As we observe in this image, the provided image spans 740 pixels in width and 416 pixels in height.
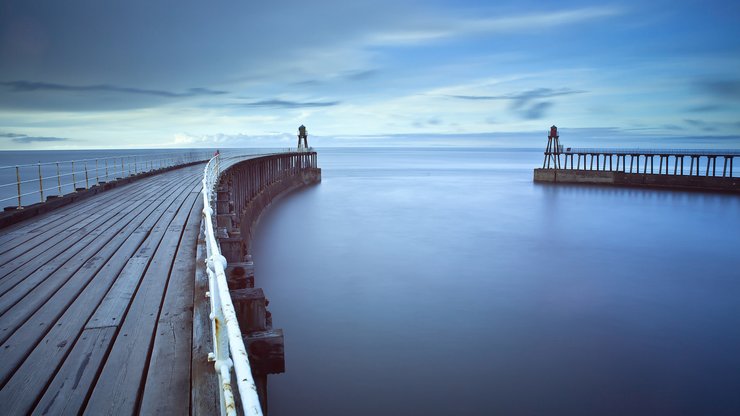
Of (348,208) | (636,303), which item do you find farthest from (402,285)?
(348,208)

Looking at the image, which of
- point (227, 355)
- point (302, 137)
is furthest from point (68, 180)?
point (227, 355)

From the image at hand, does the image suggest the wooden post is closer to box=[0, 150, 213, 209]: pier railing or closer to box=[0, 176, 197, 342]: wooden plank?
box=[0, 176, 197, 342]: wooden plank

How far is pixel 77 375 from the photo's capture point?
2.74 meters

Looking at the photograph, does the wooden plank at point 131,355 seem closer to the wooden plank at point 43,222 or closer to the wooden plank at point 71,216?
the wooden plank at point 71,216

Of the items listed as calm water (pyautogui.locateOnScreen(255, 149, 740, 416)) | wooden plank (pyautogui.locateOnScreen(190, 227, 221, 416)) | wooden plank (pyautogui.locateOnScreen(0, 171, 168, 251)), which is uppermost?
wooden plank (pyautogui.locateOnScreen(0, 171, 168, 251))

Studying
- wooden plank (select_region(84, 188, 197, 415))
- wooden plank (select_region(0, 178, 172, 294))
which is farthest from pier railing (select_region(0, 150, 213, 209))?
wooden plank (select_region(84, 188, 197, 415))

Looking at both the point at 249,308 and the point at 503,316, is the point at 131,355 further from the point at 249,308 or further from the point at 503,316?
the point at 503,316

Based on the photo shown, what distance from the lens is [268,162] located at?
1240 inches

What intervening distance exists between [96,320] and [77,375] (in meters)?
0.84

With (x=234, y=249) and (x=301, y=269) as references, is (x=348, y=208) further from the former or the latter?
(x=234, y=249)

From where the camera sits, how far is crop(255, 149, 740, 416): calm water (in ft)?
24.8

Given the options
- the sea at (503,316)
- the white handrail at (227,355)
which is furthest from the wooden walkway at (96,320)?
the sea at (503,316)

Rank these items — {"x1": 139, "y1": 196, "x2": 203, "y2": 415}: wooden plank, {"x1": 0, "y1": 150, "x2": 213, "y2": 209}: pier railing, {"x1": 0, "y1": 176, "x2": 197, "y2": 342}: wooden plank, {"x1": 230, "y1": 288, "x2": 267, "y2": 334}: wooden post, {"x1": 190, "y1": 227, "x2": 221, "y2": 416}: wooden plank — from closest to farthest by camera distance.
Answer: {"x1": 190, "y1": 227, "x2": 221, "y2": 416}: wooden plank < {"x1": 139, "y1": 196, "x2": 203, "y2": 415}: wooden plank < {"x1": 0, "y1": 176, "x2": 197, "y2": 342}: wooden plank < {"x1": 230, "y1": 288, "x2": 267, "y2": 334}: wooden post < {"x1": 0, "y1": 150, "x2": 213, "y2": 209}: pier railing

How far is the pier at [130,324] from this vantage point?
240 cm
